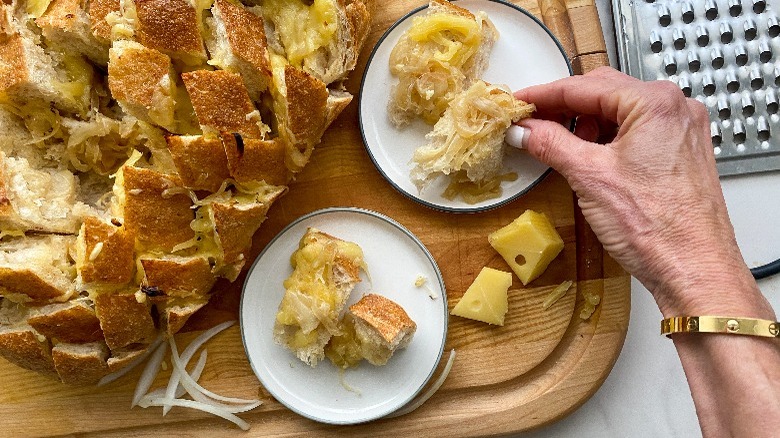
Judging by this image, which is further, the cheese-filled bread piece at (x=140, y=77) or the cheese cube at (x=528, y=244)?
the cheese cube at (x=528, y=244)

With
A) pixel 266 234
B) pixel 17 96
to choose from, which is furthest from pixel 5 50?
pixel 266 234

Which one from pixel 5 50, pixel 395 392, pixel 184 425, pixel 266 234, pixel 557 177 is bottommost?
pixel 184 425

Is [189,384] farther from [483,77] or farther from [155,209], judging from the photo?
[483,77]

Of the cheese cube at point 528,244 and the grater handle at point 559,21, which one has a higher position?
the grater handle at point 559,21

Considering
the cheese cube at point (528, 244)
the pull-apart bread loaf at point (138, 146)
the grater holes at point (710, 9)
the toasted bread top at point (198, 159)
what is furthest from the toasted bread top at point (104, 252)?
the grater holes at point (710, 9)

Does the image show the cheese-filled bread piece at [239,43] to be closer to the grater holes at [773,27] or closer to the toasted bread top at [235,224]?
the toasted bread top at [235,224]

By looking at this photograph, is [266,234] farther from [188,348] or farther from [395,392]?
[395,392]
